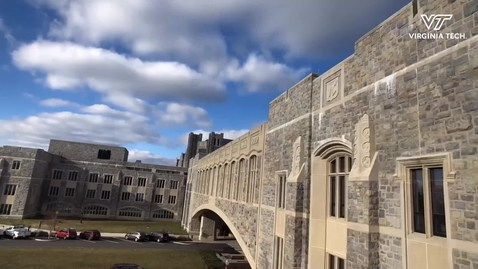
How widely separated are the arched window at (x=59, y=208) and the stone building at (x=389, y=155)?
56.7 m

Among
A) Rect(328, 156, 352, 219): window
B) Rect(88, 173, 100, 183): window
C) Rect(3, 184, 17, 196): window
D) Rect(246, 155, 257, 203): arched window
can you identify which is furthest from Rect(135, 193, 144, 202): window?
Rect(328, 156, 352, 219): window

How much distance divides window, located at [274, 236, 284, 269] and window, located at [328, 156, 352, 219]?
339cm

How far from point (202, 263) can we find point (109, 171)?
40.9m

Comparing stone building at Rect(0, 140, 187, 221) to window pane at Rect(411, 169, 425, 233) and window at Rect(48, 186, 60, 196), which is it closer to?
window at Rect(48, 186, 60, 196)

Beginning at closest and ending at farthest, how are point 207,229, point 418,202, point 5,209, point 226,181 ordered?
point 418,202 → point 226,181 → point 207,229 → point 5,209

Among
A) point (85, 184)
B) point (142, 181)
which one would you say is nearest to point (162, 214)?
point (142, 181)

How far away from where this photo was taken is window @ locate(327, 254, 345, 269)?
9120mm

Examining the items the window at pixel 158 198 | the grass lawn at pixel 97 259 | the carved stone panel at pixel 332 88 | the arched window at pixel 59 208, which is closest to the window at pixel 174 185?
the window at pixel 158 198

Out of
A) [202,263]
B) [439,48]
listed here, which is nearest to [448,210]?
[439,48]

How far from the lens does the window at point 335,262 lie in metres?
9.12

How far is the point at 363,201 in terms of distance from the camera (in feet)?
23.8

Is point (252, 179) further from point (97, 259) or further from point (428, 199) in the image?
point (97, 259)

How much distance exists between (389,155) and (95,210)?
62.7m

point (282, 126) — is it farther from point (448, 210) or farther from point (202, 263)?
point (202, 263)
